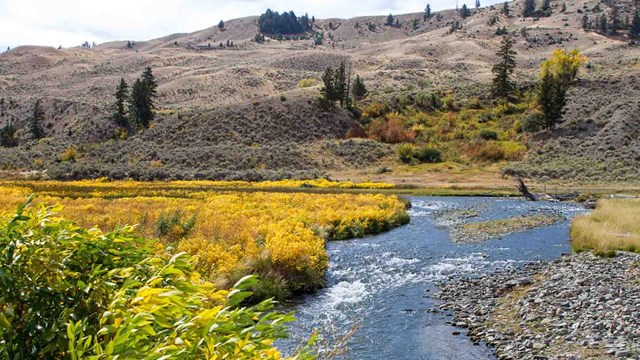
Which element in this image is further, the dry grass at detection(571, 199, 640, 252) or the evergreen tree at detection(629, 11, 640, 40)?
the evergreen tree at detection(629, 11, 640, 40)

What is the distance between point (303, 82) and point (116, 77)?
2674 inches

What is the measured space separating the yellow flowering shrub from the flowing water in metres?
1.13

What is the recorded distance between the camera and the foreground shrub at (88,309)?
2.95 metres

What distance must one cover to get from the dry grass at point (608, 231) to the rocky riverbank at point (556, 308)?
1767mm

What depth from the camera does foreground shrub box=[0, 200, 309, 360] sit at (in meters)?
2.95

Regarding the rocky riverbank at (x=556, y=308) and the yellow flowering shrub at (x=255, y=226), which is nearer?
the rocky riverbank at (x=556, y=308)

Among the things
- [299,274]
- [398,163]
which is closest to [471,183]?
[398,163]

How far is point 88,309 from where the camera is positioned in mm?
3270

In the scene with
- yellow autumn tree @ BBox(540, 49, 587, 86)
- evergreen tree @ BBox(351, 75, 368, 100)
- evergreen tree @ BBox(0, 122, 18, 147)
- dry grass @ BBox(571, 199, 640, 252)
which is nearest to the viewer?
dry grass @ BBox(571, 199, 640, 252)

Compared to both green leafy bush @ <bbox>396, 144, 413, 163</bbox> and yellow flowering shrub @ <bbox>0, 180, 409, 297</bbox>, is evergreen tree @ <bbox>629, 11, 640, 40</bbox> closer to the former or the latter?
green leafy bush @ <bbox>396, 144, 413, 163</bbox>

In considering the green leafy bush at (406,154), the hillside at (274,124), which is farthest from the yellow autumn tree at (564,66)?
the green leafy bush at (406,154)

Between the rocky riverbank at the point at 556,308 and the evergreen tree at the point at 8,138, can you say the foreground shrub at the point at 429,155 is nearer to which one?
the rocky riverbank at the point at 556,308

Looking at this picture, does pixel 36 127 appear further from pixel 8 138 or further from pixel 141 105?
pixel 141 105

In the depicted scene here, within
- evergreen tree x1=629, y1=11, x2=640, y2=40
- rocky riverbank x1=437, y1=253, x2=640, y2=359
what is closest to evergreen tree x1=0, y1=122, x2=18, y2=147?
rocky riverbank x1=437, y1=253, x2=640, y2=359
